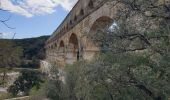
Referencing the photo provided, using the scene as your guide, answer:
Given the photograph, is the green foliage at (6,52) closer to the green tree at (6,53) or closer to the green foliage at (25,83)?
the green tree at (6,53)

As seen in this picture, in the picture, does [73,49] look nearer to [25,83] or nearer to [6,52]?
[25,83]

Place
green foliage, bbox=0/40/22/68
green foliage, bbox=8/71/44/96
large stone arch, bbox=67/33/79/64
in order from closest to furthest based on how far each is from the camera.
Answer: green foliage, bbox=0/40/22/68 → large stone arch, bbox=67/33/79/64 → green foliage, bbox=8/71/44/96

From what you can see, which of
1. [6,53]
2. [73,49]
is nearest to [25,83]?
[73,49]

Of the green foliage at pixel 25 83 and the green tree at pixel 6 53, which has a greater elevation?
the green tree at pixel 6 53

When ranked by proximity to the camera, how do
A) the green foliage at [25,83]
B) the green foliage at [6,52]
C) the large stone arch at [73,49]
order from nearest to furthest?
the green foliage at [6,52], the large stone arch at [73,49], the green foliage at [25,83]

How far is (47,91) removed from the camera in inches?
509

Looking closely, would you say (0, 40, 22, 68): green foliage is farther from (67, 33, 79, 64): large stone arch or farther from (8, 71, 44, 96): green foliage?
(8, 71, 44, 96): green foliage

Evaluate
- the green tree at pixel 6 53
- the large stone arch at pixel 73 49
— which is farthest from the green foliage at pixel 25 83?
the green tree at pixel 6 53

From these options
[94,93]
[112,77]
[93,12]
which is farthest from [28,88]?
[112,77]

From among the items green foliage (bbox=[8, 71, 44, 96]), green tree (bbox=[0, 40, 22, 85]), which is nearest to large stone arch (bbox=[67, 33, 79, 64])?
green foliage (bbox=[8, 71, 44, 96])

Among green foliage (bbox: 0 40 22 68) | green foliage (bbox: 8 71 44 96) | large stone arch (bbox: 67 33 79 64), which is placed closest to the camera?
green foliage (bbox: 0 40 22 68)

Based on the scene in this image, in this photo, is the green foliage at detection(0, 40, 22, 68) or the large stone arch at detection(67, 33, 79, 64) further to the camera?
the large stone arch at detection(67, 33, 79, 64)

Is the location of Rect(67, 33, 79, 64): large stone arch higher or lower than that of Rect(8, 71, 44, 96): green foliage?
higher

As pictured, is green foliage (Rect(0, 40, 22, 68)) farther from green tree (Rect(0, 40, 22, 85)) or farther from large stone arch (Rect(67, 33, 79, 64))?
large stone arch (Rect(67, 33, 79, 64))
